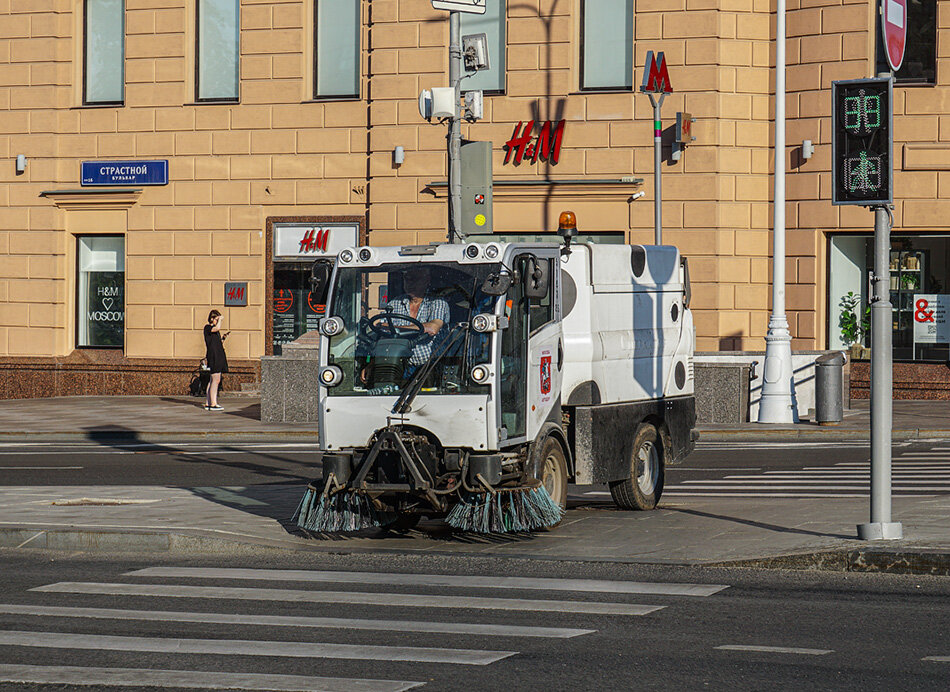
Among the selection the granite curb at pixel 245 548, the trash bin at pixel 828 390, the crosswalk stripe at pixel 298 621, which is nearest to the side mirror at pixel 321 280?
the granite curb at pixel 245 548

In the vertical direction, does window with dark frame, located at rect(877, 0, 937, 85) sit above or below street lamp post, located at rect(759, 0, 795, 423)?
above

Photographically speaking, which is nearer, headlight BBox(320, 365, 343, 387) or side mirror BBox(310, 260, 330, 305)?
headlight BBox(320, 365, 343, 387)

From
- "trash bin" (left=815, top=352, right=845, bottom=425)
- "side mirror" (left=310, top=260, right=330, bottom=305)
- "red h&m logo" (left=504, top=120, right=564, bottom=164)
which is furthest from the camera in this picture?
"red h&m logo" (left=504, top=120, right=564, bottom=164)

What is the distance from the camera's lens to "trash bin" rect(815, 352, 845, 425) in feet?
70.6

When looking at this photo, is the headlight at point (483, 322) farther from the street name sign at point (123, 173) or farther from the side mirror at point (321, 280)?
the street name sign at point (123, 173)

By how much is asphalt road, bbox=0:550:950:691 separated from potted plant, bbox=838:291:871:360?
1736cm

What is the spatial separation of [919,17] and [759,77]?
2.98 meters

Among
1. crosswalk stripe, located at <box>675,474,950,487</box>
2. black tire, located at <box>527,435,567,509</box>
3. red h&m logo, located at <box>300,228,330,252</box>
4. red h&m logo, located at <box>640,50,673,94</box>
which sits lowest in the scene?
crosswalk stripe, located at <box>675,474,950,487</box>

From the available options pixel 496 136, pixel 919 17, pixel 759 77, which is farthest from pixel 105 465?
pixel 919 17

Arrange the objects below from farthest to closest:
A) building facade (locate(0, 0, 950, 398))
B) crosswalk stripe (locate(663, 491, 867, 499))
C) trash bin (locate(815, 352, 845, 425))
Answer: building facade (locate(0, 0, 950, 398))
trash bin (locate(815, 352, 845, 425))
crosswalk stripe (locate(663, 491, 867, 499))

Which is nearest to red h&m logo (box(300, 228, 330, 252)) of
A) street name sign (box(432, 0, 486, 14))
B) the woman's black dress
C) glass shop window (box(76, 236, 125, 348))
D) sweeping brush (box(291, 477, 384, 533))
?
the woman's black dress

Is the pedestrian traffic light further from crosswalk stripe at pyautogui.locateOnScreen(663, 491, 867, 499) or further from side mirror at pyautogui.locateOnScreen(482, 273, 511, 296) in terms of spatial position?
crosswalk stripe at pyautogui.locateOnScreen(663, 491, 867, 499)

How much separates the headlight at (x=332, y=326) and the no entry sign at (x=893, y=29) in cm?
457

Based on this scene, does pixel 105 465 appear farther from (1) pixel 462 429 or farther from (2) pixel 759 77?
(2) pixel 759 77
